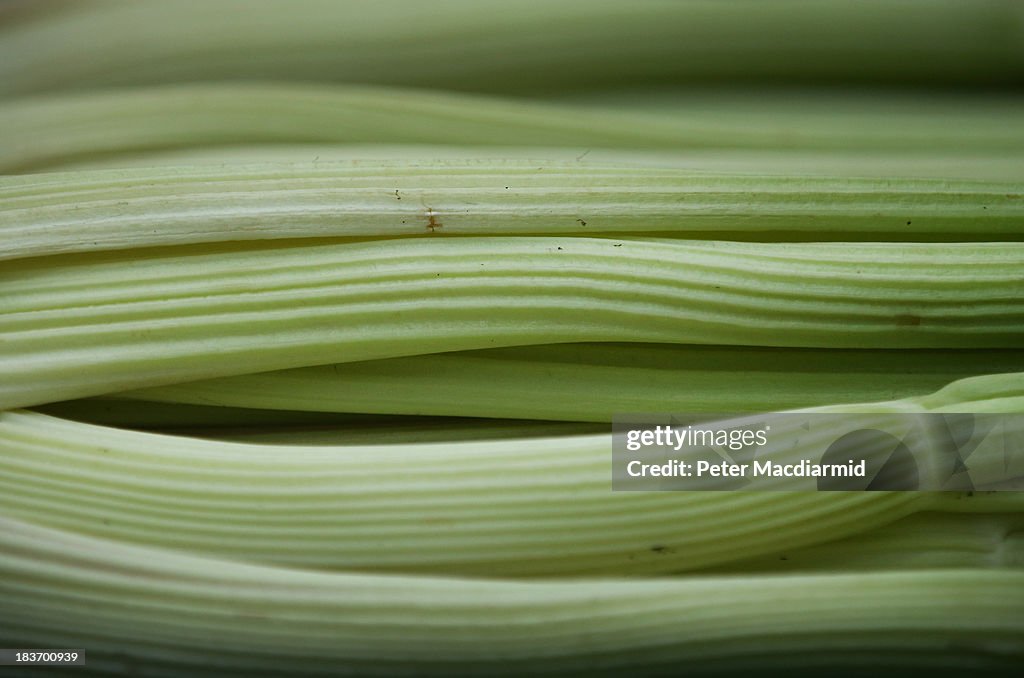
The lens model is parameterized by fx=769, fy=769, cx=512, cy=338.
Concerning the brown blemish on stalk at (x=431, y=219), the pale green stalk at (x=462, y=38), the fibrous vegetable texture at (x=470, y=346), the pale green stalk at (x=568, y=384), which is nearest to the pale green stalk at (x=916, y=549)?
the fibrous vegetable texture at (x=470, y=346)

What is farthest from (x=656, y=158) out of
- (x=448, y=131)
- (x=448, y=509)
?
(x=448, y=509)

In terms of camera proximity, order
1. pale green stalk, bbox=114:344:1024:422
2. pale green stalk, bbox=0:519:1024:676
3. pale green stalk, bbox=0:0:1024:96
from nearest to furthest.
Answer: pale green stalk, bbox=0:519:1024:676
pale green stalk, bbox=114:344:1024:422
pale green stalk, bbox=0:0:1024:96

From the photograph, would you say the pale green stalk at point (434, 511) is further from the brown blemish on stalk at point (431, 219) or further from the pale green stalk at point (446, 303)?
the brown blemish on stalk at point (431, 219)

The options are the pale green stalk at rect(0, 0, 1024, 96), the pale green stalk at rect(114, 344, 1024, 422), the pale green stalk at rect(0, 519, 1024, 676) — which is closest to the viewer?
the pale green stalk at rect(0, 519, 1024, 676)

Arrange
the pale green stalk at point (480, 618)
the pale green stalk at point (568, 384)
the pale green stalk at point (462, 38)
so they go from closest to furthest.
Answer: the pale green stalk at point (480, 618) < the pale green stalk at point (568, 384) < the pale green stalk at point (462, 38)

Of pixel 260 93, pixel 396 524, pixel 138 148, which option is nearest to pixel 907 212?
pixel 396 524

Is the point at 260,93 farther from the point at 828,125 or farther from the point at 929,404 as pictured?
the point at 929,404

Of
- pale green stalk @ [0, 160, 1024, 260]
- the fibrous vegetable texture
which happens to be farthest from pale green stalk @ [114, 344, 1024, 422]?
pale green stalk @ [0, 160, 1024, 260]

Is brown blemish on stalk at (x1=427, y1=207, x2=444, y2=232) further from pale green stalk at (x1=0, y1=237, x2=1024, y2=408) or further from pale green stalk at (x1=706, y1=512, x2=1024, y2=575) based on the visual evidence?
pale green stalk at (x1=706, y1=512, x2=1024, y2=575)
